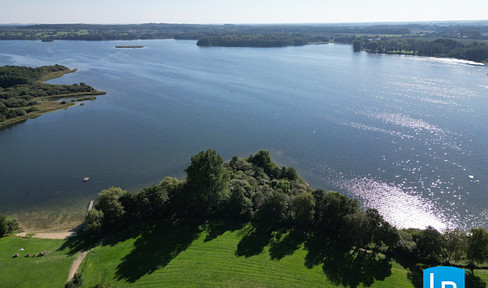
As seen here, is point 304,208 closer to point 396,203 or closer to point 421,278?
point 421,278

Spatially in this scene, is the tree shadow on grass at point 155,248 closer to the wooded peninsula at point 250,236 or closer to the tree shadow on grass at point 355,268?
the wooded peninsula at point 250,236

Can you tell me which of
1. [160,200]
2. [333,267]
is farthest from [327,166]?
[160,200]

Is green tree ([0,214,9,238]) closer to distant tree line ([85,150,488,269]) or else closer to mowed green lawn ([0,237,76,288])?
mowed green lawn ([0,237,76,288])

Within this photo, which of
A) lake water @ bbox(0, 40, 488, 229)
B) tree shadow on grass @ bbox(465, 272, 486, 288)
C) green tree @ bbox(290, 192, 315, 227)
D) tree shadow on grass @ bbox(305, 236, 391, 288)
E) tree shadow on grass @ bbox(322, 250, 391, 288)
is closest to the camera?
tree shadow on grass @ bbox(465, 272, 486, 288)

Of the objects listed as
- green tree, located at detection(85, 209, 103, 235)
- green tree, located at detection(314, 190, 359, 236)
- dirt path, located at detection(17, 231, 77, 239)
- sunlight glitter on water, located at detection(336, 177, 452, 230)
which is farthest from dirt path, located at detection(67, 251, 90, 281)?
sunlight glitter on water, located at detection(336, 177, 452, 230)

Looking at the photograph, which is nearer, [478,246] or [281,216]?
[478,246]

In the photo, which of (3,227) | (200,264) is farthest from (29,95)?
(200,264)

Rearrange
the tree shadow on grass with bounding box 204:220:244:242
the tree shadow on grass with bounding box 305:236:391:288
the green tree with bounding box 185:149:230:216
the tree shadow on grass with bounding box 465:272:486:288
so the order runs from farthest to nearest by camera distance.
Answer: the green tree with bounding box 185:149:230:216 < the tree shadow on grass with bounding box 204:220:244:242 < the tree shadow on grass with bounding box 305:236:391:288 < the tree shadow on grass with bounding box 465:272:486:288
